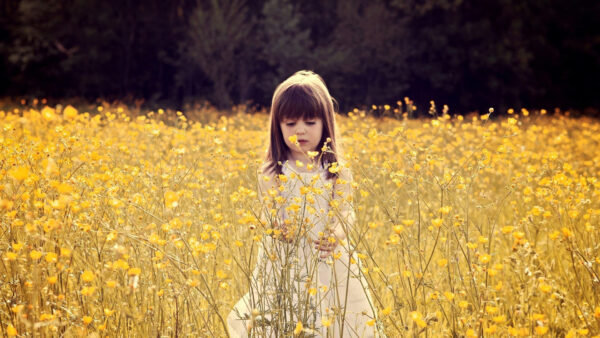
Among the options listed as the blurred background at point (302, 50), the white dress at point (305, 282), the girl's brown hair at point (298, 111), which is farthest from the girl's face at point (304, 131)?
the blurred background at point (302, 50)

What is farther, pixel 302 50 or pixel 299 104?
pixel 302 50

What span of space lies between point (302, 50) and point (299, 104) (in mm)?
14746

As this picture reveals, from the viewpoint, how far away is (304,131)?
2242 mm

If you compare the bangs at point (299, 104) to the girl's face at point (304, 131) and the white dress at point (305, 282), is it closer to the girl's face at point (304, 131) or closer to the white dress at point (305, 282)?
the girl's face at point (304, 131)

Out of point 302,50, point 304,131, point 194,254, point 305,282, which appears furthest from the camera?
point 302,50

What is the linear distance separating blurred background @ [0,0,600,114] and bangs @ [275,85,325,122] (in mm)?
13916

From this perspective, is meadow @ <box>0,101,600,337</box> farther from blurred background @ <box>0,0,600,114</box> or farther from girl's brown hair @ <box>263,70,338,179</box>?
blurred background @ <box>0,0,600,114</box>

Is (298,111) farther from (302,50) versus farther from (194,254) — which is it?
(302,50)

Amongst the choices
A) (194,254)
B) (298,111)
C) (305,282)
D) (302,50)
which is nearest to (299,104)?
(298,111)

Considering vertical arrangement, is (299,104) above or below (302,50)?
below

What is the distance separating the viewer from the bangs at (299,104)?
7.39 feet

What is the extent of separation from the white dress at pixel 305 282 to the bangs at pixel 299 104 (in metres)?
0.29

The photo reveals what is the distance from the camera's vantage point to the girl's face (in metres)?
2.25

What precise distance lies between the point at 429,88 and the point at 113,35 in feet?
40.1
